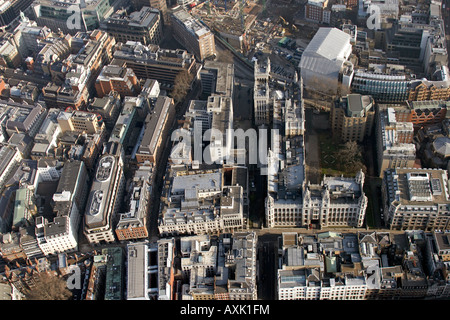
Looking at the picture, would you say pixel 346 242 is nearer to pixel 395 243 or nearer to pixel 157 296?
pixel 395 243

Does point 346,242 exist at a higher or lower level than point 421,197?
lower

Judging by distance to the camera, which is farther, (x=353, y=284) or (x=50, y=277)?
(x=50, y=277)

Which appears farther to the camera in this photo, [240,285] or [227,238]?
[227,238]

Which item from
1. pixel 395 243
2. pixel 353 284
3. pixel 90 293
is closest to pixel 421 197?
pixel 395 243

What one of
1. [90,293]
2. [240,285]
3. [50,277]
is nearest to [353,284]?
[240,285]

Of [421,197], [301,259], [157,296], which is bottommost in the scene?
[157,296]

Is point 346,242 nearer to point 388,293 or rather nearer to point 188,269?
point 388,293

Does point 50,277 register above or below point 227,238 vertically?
below
